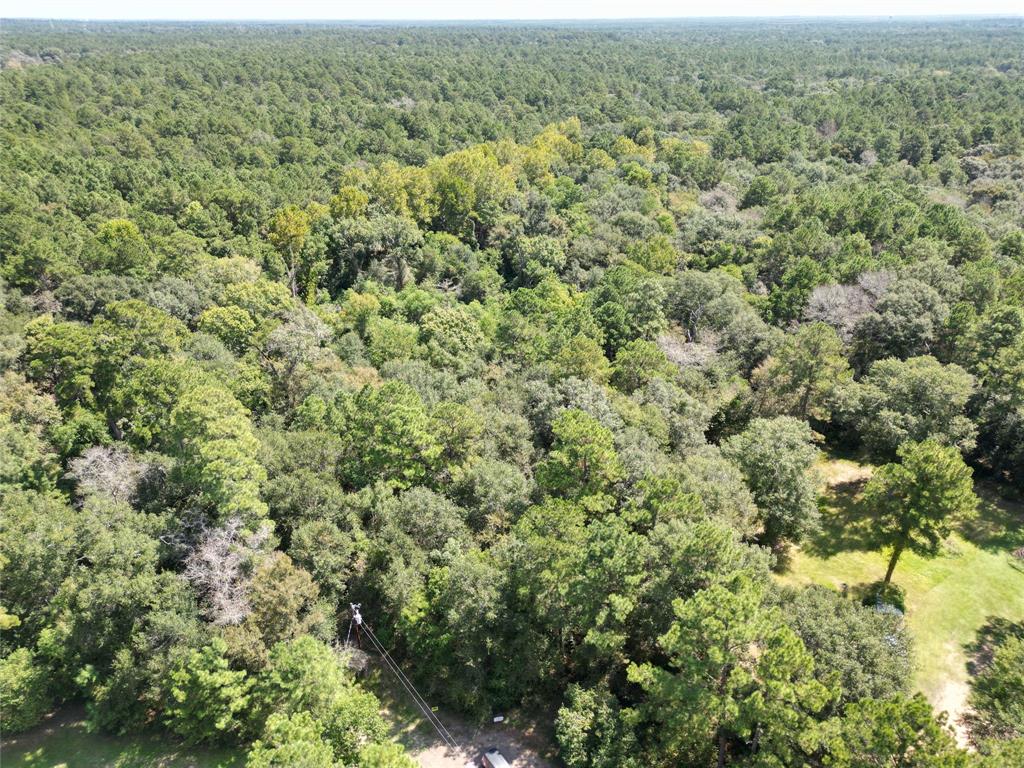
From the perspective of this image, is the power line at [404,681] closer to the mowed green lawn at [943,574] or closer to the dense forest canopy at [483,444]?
the dense forest canopy at [483,444]

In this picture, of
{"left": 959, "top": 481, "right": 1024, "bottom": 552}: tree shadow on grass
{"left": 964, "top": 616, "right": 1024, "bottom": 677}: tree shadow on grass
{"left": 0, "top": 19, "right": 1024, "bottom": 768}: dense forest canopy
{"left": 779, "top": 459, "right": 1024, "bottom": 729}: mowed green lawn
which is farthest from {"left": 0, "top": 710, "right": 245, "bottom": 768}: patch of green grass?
{"left": 959, "top": 481, "right": 1024, "bottom": 552}: tree shadow on grass

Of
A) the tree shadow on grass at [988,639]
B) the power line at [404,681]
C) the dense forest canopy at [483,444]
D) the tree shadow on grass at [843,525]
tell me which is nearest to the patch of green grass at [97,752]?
the dense forest canopy at [483,444]

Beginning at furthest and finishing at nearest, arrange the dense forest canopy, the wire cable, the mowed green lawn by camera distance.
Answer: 1. the mowed green lawn
2. the wire cable
3. the dense forest canopy

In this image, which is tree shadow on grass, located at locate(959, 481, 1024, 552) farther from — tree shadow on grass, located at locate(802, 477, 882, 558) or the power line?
the power line

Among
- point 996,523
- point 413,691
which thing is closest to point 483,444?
point 413,691

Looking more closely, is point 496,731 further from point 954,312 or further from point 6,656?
point 954,312

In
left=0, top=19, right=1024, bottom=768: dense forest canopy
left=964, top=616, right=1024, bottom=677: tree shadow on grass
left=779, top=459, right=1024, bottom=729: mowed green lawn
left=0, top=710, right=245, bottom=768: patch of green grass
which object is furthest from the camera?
left=779, top=459, right=1024, bottom=729: mowed green lawn
